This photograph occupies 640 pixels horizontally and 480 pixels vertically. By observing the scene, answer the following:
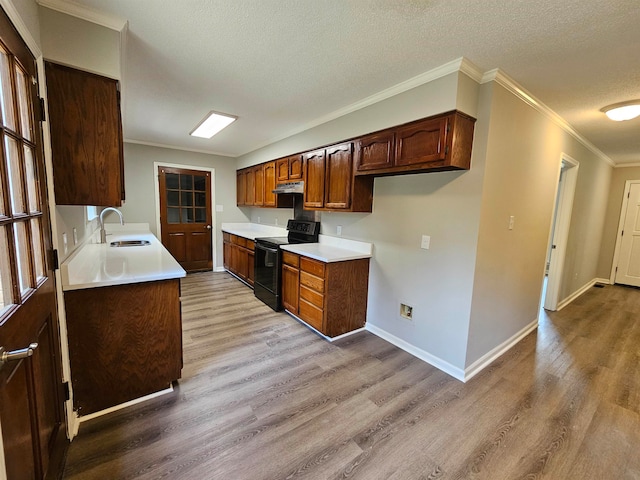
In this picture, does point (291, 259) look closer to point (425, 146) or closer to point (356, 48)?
point (425, 146)

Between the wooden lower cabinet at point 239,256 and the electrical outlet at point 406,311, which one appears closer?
the electrical outlet at point 406,311

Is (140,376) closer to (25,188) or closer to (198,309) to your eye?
(25,188)

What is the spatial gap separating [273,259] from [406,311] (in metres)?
1.76

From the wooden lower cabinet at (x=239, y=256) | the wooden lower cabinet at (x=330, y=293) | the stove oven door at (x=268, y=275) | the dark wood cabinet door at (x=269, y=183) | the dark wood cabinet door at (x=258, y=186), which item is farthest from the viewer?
the dark wood cabinet door at (x=258, y=186)

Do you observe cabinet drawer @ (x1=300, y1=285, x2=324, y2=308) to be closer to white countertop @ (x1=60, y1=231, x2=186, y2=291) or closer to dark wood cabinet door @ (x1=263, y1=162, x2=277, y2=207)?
white countertop @ (x1=60, y1=231, x2=186, y2=291)

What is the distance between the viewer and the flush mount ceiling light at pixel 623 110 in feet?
7.86

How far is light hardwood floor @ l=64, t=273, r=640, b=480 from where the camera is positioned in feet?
4.99

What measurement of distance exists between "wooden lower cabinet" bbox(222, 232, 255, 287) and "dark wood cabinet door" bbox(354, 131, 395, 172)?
→ 92.4 inches

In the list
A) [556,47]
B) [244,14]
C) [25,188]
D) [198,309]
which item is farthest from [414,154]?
[198,309]

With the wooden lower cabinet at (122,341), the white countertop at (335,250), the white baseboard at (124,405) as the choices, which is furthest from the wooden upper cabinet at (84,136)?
the white countertop at (335,250)

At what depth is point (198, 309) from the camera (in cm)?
359

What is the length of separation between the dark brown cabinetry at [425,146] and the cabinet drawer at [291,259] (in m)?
1.32

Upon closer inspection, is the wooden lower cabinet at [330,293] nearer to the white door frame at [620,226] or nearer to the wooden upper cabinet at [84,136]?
the wooden upper cabinet at [84,136]

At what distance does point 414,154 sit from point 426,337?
5.49ft
